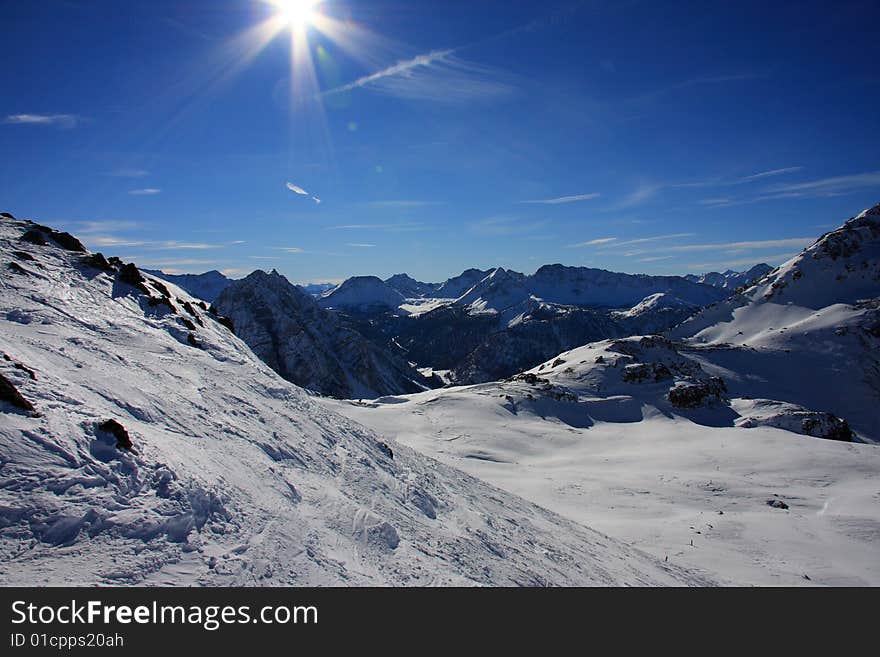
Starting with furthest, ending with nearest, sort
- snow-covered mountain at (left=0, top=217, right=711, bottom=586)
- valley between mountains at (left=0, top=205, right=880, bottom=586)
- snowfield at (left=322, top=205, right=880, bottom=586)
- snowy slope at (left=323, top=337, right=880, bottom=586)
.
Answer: snowfield at (left=322, top=205, right=880, bottom=586) < snowy slope at (left=323, top=337, right=880, bottom=586) < valley between mountains at (left=0, top=205, right=880, bottom=586) < snow-covered mountain at (left=0, top=217, right=711, bottom=586)

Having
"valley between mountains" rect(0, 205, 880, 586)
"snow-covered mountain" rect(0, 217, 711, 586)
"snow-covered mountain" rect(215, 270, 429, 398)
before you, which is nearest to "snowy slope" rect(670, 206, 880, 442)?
"valley between mountains" rect(0, 205, 880, 586)

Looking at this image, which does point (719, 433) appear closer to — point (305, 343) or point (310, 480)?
point (310, 480)

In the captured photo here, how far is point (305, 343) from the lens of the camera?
423 ft

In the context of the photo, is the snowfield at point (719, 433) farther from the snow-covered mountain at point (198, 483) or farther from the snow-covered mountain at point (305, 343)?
the snow-covered mountain at point (305, 343)

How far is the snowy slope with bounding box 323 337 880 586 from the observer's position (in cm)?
1783

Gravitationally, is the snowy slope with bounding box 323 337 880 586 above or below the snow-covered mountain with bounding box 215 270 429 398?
below

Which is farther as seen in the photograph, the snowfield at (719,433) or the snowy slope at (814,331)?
the snowy slope at (814,331)

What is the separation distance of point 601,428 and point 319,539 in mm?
43320

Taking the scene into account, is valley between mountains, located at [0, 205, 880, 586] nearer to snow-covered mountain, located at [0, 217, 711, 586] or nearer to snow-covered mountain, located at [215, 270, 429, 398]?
snow-covered mountain, located at [0, 217, 711, 586]

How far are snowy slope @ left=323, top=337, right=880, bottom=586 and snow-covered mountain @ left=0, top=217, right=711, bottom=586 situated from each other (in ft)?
16.6

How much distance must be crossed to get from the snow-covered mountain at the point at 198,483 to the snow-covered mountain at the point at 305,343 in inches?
4022

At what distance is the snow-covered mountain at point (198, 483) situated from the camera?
623 cm

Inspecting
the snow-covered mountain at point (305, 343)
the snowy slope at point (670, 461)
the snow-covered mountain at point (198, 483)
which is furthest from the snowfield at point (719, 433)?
the snow-covered mountain at point (305, 343)
